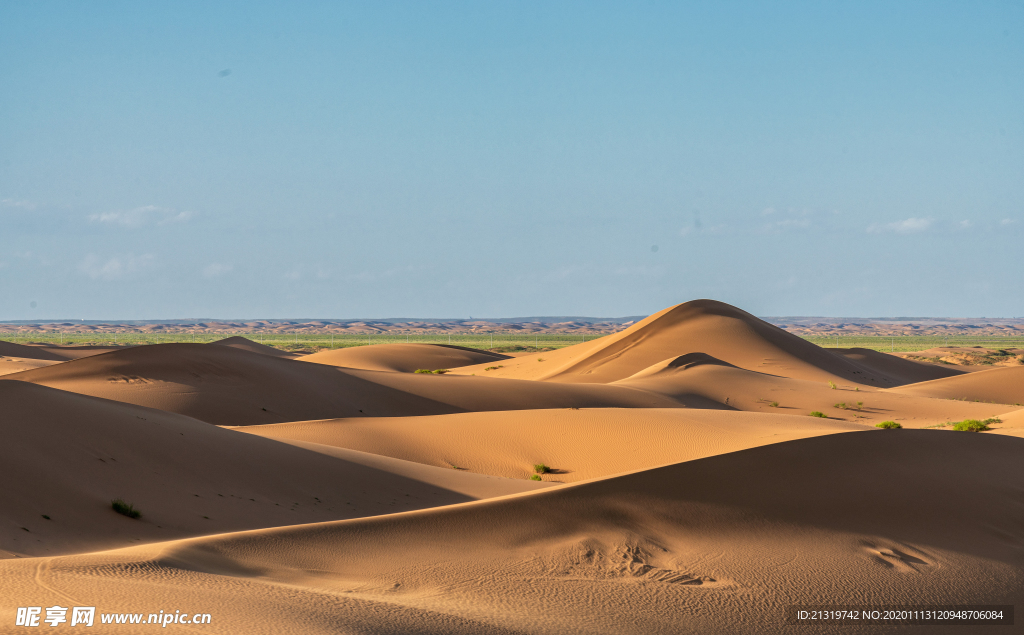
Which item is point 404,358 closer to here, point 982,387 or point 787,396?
point 787,396

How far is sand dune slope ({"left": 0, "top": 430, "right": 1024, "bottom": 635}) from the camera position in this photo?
5445 millimetres

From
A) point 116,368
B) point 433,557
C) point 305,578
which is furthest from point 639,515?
point 116,368

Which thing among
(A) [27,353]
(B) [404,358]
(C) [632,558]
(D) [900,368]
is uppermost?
(C) [632,558]

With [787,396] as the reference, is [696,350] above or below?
above

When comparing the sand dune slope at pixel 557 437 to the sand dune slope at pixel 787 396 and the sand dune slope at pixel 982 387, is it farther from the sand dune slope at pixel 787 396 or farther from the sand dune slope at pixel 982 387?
the sand dune slope at pixel 982 387

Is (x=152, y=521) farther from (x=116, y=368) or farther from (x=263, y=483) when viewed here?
→ (x=116, y=368)

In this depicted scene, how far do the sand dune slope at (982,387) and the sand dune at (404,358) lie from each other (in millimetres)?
27398

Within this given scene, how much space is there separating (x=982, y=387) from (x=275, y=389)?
33.3 meters

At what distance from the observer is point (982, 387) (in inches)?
1540

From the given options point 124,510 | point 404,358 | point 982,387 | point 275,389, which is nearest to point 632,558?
point 124,510

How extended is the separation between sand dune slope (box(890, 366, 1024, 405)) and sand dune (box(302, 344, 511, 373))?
1079 inches

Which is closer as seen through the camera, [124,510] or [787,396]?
[124,510]

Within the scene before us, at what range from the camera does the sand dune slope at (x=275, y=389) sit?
22.2 meters

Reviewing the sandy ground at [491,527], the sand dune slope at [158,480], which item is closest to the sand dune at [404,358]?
the sandy ground at [491,527]
